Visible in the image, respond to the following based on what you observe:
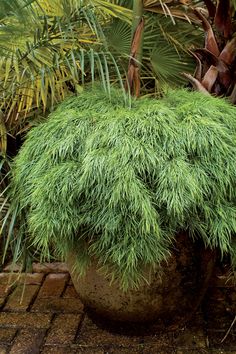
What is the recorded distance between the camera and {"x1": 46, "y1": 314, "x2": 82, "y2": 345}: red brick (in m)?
1.99

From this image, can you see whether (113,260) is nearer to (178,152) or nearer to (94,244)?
(94,244)

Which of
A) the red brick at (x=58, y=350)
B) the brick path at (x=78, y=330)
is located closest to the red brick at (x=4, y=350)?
the brick path at (x=78, y=330)

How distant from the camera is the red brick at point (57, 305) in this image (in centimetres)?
224

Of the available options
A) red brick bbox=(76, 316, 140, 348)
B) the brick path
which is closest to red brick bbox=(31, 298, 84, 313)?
the brick path

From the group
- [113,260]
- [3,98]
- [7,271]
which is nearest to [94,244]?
[113,260]

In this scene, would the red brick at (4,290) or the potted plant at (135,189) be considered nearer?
the potted plant at (135,189)

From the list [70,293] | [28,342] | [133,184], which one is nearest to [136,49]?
[133,184]

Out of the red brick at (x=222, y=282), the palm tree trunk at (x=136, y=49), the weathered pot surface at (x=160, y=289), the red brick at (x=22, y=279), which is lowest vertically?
the red brick at (x=222, y=282)

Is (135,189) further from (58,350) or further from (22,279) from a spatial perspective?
(22,279)

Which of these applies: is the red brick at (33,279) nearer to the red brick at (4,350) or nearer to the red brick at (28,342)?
the red brick at (28,342)

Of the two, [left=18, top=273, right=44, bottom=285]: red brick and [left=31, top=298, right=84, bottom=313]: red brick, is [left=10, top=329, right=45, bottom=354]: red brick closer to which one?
[left=31, top=298, right=84, bottom=313]: red brick

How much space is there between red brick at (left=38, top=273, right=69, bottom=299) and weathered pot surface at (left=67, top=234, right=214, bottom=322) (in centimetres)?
51

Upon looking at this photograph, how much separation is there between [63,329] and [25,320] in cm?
21

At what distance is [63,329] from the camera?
2070 millimetres
